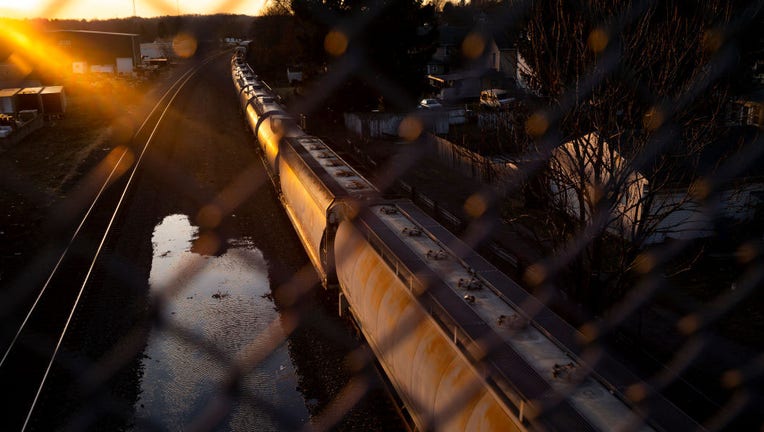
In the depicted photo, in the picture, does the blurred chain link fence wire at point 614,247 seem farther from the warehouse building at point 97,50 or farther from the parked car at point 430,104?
the warehouse building at point 97,50

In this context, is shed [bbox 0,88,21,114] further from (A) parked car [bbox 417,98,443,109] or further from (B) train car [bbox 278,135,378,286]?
(B) train car [bbox 278,135,378,286]

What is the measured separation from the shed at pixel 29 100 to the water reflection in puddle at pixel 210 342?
31404 mm

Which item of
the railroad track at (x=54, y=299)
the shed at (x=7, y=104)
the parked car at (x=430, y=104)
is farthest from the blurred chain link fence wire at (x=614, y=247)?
the shed at (x=7, y=104)

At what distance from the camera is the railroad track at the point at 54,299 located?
1248 centimetres

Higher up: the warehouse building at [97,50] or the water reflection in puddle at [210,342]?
the water reflection in puddle at [210,342]

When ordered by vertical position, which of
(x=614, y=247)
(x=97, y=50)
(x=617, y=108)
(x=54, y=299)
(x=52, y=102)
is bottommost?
(x=97, y=50)

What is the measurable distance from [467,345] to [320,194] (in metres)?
8.09

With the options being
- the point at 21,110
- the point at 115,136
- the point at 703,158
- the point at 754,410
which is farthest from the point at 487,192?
the point at 21,110

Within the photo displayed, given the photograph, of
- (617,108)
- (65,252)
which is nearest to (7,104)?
(65,252)

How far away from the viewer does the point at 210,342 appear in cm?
1477

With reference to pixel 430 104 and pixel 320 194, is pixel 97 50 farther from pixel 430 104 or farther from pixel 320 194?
pixel 320 194

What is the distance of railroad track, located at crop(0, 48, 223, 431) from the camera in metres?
12.5

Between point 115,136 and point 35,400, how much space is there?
103 ft

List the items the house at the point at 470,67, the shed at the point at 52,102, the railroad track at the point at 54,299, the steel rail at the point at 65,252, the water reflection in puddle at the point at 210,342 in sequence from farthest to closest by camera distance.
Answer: the house at the point at 470,67, the shed at the point at 52,102, the steel rail at the point at 65,252, the railroad track at the point at 54,299, the water reflection in puddle at the point at 210,342
